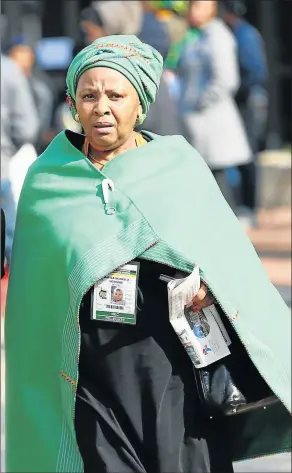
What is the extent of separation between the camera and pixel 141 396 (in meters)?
4.11

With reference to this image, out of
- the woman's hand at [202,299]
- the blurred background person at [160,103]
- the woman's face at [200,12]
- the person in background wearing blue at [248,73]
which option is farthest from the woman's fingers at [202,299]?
the person in background wearing blue at [248,73]

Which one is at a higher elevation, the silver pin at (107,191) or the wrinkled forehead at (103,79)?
the wrinkled forehead at (103,79)

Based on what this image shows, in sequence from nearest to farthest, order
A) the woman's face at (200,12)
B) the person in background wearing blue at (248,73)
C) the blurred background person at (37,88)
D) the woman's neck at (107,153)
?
1. the woman's neck at (107,153)
2. the woman's face at (200,12)
3. the person in background wearing blue at (248,73)
4. the blurred background person at (37,88)

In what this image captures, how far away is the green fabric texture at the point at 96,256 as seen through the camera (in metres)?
4.01

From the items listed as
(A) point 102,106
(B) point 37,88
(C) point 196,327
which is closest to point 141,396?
(C) point 196,327

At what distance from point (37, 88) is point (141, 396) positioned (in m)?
Result: 9.56

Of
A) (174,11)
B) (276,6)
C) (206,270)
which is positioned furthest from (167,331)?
(276,6)

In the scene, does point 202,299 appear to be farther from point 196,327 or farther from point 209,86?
point 209,86

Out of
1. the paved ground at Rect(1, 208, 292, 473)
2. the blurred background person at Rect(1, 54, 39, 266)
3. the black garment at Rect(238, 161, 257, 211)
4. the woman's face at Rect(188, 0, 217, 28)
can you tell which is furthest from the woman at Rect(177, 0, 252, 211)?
the blurred background person at Rect(1, 54, 39, 266)

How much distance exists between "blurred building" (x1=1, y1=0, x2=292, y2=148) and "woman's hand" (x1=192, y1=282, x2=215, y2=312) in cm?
1404

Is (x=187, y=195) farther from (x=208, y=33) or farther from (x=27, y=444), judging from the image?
(x=208, y=33)

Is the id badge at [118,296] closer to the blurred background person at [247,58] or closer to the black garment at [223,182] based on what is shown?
the black garment at [223,182]

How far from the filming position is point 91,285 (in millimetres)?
3980

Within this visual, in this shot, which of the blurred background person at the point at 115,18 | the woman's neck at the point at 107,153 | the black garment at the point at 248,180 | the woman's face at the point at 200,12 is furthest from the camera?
the black garment at the point at 248,180
